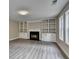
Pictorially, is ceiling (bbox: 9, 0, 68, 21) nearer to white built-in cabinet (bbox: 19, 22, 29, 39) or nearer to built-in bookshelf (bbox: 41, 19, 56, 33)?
built-in bookshelf (bbox: 41, 19, 56, 33)

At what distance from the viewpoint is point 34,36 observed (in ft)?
31.8

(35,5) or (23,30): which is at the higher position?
(35,5)

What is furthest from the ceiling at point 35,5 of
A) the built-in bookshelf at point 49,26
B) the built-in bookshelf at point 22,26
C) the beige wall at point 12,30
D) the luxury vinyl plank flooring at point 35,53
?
the built-in bookshelf at point 22,26

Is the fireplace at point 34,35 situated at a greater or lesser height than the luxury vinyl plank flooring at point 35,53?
greater

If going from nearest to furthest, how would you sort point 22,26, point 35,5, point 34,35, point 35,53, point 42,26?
point 35,5 → point 35,53 → point 42,26 → point 34,35 → point 22,26

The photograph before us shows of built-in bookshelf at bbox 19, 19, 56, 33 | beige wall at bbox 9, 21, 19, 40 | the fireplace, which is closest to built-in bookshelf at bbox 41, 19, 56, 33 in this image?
built-in bookshelf at bbox 19, 19, 56, 33

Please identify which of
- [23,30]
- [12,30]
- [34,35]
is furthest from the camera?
[23,30]

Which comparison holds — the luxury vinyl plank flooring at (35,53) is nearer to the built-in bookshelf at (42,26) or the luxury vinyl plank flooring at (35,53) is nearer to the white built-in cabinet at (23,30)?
the built-in bookshelf at (42,26)

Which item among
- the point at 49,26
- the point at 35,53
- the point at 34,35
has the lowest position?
the point at 35,53

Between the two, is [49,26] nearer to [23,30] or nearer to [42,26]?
[42,26]

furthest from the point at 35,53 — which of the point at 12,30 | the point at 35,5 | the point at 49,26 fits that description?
the point at 12,30
